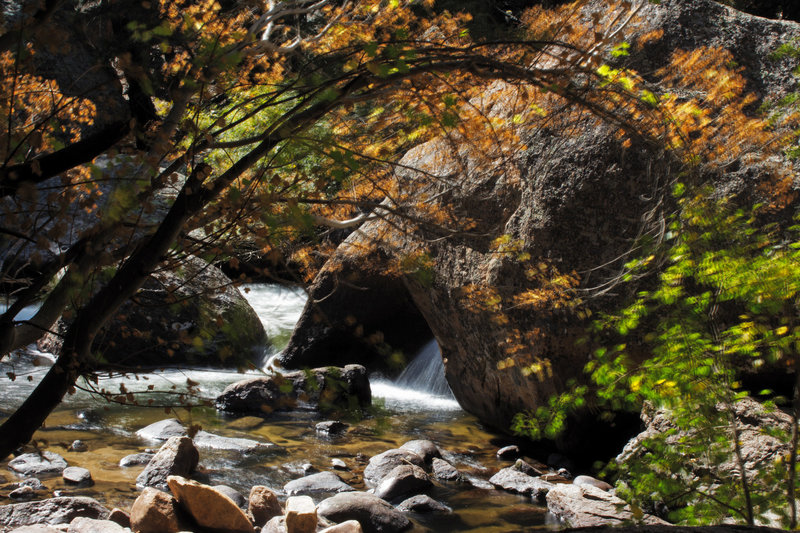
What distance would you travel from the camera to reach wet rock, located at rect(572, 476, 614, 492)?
20.7ft

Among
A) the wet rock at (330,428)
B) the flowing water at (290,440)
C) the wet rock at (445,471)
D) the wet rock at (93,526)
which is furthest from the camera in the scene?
the wet rock at (330,428)

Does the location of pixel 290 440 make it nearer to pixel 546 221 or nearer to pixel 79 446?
pixel 79 446

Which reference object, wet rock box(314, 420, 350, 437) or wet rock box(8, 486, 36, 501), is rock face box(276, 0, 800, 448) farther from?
wet rock box(8, 486, 36, 501)

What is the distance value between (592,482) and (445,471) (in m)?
1.44

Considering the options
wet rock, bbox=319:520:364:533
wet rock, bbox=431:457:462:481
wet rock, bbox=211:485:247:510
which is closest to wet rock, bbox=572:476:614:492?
wet rock, bbox=431:457:462:481

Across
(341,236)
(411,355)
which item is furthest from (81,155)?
(341,236)

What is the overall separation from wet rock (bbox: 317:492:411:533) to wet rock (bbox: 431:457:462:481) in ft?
3.92

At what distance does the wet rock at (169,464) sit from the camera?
227 inches

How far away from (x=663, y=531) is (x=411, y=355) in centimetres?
996

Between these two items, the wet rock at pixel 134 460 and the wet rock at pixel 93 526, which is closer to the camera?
the wet rock at pixel 93 526

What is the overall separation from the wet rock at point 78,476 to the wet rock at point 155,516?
1.19 m

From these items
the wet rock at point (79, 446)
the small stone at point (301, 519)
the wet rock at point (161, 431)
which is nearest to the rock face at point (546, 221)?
the small stone at point (301, 519)

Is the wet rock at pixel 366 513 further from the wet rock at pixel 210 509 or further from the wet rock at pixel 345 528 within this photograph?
the wet rock at pixel 210 509

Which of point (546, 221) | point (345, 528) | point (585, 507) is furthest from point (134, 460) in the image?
point (546, 221)
